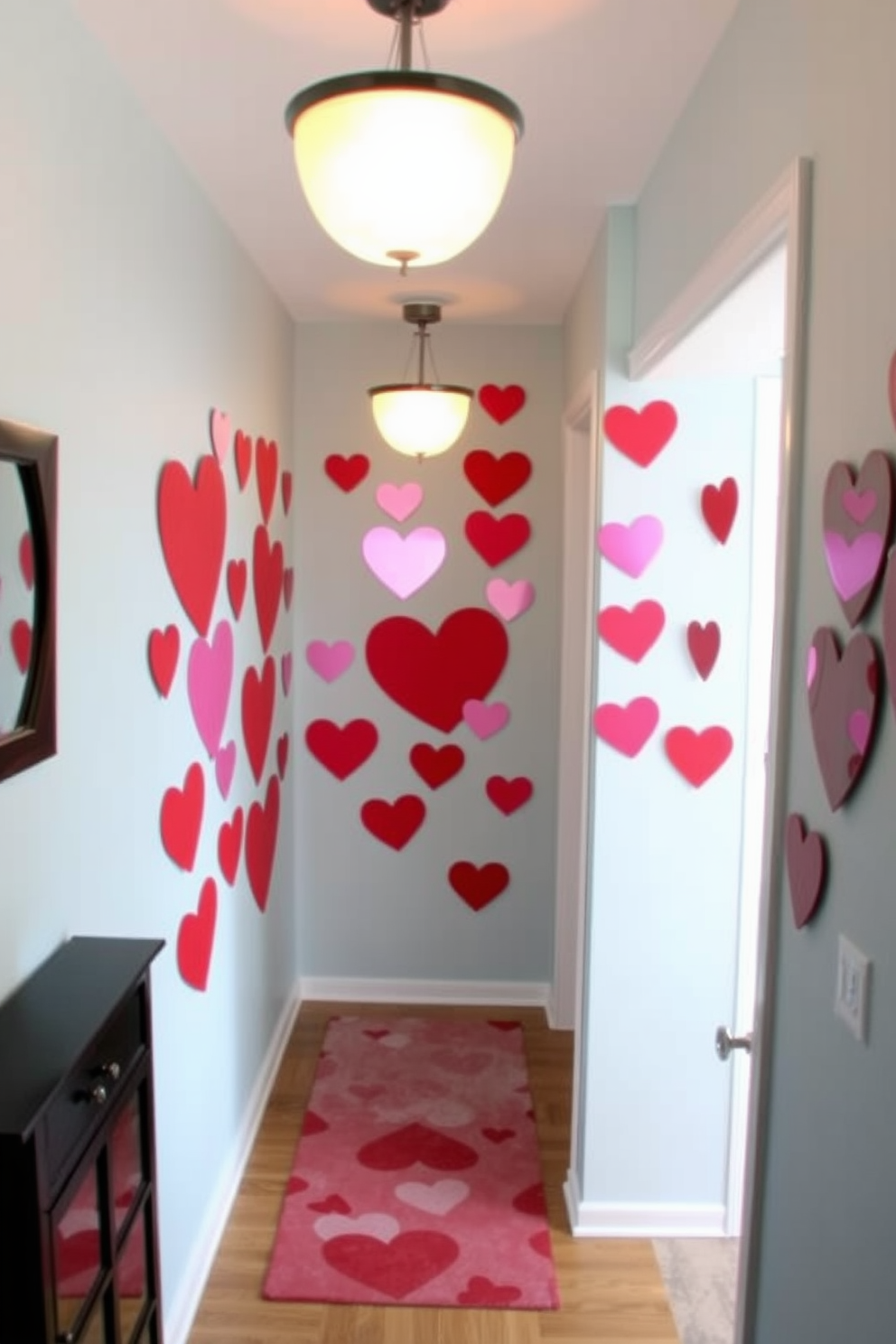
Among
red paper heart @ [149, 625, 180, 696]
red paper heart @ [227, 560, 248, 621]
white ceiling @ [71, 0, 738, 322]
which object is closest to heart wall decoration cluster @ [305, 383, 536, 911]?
red paper heart @ [227, 560, 248, 621]

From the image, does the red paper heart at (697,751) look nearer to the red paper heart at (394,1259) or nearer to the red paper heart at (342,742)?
the red paper heart at (394,1259)

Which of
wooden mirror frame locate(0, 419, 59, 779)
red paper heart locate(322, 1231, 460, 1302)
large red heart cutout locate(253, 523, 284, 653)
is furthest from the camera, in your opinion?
large red heart cutout locate(253, 523, 284, 653)

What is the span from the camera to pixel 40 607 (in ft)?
4.83

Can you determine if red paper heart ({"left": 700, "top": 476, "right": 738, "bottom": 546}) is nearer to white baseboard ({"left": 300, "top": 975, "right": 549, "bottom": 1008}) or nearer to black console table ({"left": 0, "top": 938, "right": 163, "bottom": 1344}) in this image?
black console table ({"left": 0, "top": 938, "right": 163, "bottom": 1344})

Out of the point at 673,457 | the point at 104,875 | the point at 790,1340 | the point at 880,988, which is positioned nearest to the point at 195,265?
the point at 673,457

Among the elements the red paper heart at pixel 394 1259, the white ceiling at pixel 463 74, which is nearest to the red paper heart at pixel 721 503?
the white ceiling at pixel 463 74

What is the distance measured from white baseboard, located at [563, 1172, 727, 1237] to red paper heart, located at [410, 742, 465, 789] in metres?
1.59

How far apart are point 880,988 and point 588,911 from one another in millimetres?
1572

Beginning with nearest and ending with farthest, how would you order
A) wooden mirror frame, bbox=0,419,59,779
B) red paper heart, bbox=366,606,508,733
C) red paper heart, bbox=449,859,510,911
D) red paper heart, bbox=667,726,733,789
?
1. wooden mirror frame, bbox=0,419,59,779
2. red paper heart, bbox=667,726,733,789
3. red paper heart, bbox=366,606,508,733
4. red paper heart, bbox=449,859,510,911

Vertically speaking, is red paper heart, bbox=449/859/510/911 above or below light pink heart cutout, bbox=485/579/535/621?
below

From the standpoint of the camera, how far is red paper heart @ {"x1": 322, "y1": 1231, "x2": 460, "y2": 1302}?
8.16 feet

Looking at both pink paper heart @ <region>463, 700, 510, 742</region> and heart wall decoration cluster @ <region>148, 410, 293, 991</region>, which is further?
pink paper heart @ <region>463, 700, 510, 742</region>

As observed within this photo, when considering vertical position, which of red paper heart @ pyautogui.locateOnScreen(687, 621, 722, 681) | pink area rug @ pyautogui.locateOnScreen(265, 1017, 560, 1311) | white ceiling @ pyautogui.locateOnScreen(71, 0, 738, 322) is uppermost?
white ceiling @ pyautogui.locateOnScreen(71, 0, 738, 322)

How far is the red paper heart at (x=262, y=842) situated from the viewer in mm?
3057
